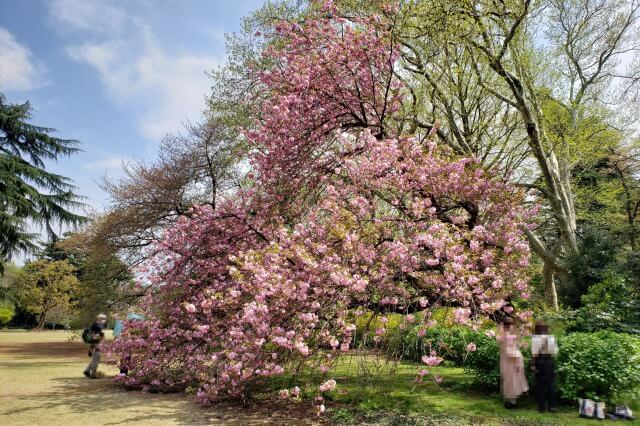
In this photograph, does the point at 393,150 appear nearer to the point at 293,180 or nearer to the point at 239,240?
the point at 293,180

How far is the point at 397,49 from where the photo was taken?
8.84 meters

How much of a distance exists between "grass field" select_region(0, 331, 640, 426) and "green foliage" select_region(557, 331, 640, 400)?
0.38m

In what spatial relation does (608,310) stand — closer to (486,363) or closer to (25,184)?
(486,363)

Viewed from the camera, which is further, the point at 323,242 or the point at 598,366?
the point at 323,242

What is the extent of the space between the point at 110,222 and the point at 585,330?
13.8 meters

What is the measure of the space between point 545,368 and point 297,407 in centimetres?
391

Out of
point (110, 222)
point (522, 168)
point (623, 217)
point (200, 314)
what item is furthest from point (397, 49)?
point (623, 217)

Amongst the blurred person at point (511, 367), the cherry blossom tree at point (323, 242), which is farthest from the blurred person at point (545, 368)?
the cherry blossom tree at point (323, 242)

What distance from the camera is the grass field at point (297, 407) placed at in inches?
235

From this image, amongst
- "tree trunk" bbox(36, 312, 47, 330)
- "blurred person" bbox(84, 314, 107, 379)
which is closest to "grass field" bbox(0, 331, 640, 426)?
"blurred person" bbox(84, 314, 107, 379)

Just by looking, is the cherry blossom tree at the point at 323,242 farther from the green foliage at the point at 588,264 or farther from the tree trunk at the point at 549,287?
the tree trunk at the point at 549,287

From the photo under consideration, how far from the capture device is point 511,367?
6344 millimetres

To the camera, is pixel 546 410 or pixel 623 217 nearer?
pixel 546 410

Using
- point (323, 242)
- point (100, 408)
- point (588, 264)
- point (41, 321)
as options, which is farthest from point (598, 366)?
Result: point (41, 321)
